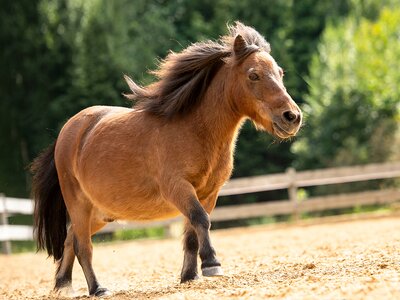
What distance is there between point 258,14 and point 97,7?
26.4ft

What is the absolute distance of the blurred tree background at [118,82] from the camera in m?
27.7

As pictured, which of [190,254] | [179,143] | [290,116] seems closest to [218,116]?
[179,143]

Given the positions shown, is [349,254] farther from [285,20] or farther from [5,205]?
[285,20]

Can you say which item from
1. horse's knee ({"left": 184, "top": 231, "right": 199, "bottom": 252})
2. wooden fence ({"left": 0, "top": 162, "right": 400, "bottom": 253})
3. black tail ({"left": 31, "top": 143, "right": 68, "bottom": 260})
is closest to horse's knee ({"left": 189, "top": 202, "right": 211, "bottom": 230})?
horse's knee ({"left": 184, "top": 231, "right": 199, "bottom": 252})

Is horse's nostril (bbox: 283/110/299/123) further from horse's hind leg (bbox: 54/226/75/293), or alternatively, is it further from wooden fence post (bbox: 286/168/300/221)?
wooden fence post (bbox: 286/168/300/221)

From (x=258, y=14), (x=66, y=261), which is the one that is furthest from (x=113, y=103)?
(x=66, y=261)

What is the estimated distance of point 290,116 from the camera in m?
6.67

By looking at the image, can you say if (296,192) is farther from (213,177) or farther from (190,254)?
(213,177)

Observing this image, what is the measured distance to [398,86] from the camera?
28438 millimetres

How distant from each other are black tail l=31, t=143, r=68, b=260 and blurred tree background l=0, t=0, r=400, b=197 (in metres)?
18.4

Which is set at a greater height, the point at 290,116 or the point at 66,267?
the point at 290,116

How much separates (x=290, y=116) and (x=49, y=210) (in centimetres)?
323

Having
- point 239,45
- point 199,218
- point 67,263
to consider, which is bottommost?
point 67,263

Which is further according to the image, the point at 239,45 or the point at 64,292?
the point at 64,292
